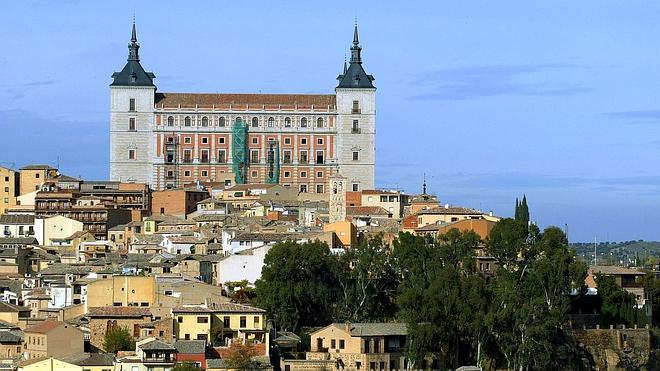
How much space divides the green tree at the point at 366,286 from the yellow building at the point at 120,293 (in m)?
6.79

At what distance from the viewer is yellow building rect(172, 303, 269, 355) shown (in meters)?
62.9

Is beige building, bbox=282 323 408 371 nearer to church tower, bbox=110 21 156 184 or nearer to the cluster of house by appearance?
the cluster of house

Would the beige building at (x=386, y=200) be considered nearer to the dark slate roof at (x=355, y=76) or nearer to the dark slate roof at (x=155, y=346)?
the dark slate roof at (x=355, y=76)

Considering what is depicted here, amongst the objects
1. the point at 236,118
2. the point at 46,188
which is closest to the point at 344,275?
the point at 46,188

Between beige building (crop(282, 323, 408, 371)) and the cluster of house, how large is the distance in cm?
5

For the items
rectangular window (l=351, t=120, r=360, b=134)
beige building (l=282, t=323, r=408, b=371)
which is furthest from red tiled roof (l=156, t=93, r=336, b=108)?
beige building (l=282, t=323, r=408, b=371)

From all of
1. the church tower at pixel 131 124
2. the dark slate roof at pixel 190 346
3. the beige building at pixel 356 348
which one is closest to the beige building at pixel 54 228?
the church tower at pixel 131 124

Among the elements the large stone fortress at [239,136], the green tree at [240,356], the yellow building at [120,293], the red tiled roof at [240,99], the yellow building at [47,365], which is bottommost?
the yellow building at [47,365]

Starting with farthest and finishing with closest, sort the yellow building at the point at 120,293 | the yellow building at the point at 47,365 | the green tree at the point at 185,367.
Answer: the yellow building at the point at 120,293 → the yellow building at the point at 47,365 → the green tree at the point at 185,367

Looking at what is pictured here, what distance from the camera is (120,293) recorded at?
6844 centimetres

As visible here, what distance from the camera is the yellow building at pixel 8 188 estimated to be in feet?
350

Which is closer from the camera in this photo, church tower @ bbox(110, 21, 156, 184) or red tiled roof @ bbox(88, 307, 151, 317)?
red tiled roof @ bbox(88, 307, 151, 317)

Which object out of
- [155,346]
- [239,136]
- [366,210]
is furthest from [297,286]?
[239,136]

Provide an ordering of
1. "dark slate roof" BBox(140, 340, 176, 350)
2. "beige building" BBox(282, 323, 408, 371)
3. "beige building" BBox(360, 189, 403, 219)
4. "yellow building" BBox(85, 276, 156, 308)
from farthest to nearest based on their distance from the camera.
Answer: "beige building" BBox(360, 189, 403, 219)
"yellow building" BBox(85, 276, 156, 308)
"beige building" BBox(282, 323, 408, 371)
"dark slate roof" BBox(140, 340, 176, 350)
